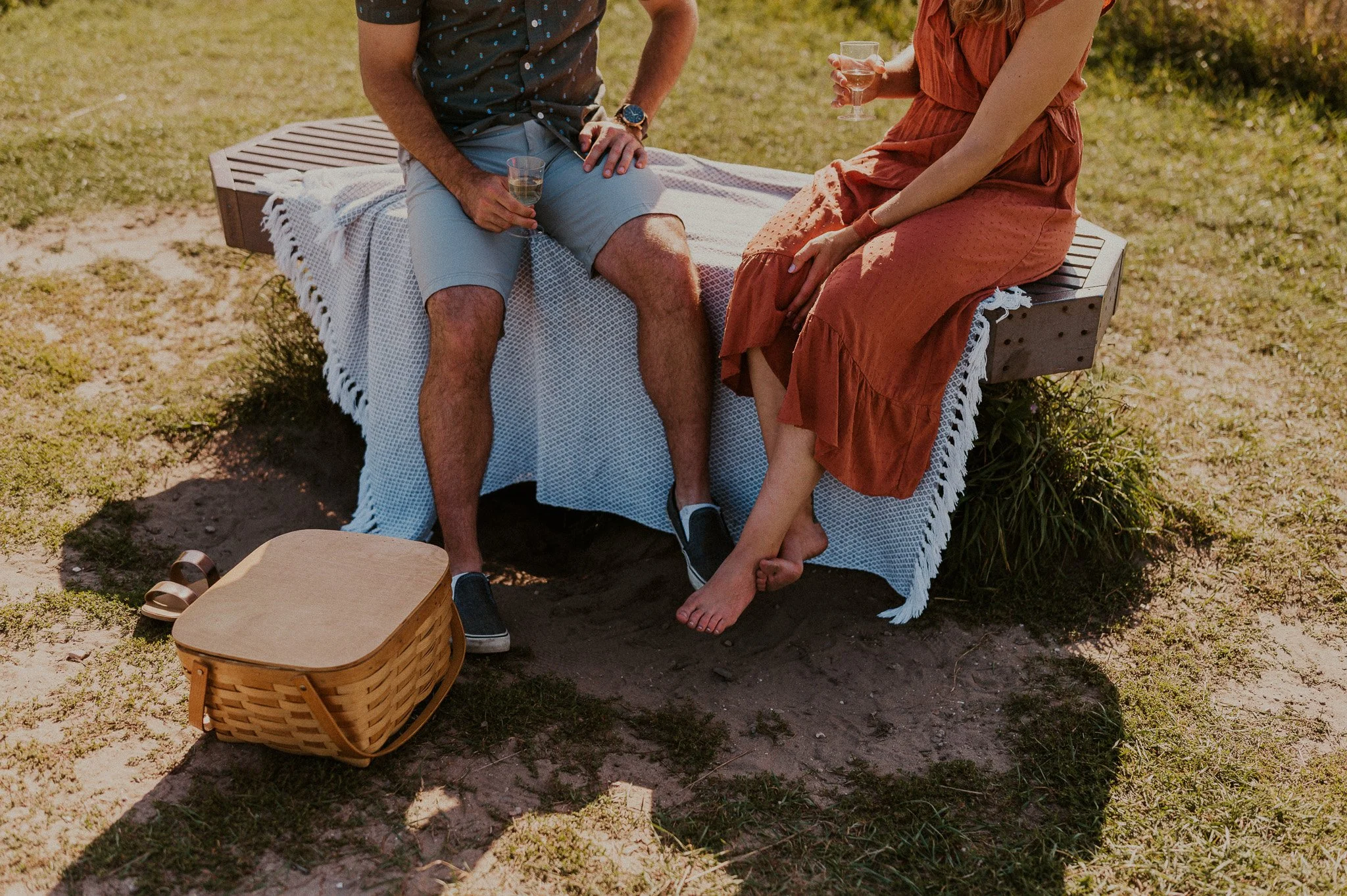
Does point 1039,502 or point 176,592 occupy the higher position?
point 1039,502

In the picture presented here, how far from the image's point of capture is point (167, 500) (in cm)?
345

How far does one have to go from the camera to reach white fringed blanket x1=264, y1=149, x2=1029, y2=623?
311 cm

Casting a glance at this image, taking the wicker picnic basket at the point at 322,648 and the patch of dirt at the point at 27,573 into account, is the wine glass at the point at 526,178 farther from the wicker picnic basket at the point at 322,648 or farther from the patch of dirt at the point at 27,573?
the patch of dirt at the point at 27,573

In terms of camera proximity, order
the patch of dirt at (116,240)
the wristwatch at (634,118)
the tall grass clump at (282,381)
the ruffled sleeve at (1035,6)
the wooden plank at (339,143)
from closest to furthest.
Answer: the ruffled sleeve at (1035,6), the wristwatch at (634,118), the tall grass clump at (282,381), the wooden plank at (339,143), the patch of dirt at (116,240)

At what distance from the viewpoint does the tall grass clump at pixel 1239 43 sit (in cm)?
596

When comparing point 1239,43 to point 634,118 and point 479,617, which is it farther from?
point 479,617

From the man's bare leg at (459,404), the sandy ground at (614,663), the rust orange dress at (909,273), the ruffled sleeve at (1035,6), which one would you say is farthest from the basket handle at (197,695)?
the ruffled sleeve at (1035,6)

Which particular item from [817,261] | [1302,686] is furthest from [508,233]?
[1302,686]

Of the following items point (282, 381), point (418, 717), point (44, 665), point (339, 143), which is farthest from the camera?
point (339, 143)

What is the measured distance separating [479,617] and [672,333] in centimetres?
85

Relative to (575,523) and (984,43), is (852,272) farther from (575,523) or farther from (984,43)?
(575,523)

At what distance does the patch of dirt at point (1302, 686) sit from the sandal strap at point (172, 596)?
7.98ft

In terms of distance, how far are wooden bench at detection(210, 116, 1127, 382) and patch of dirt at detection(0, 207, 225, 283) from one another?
85 centimetres

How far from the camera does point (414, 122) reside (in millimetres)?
3092
